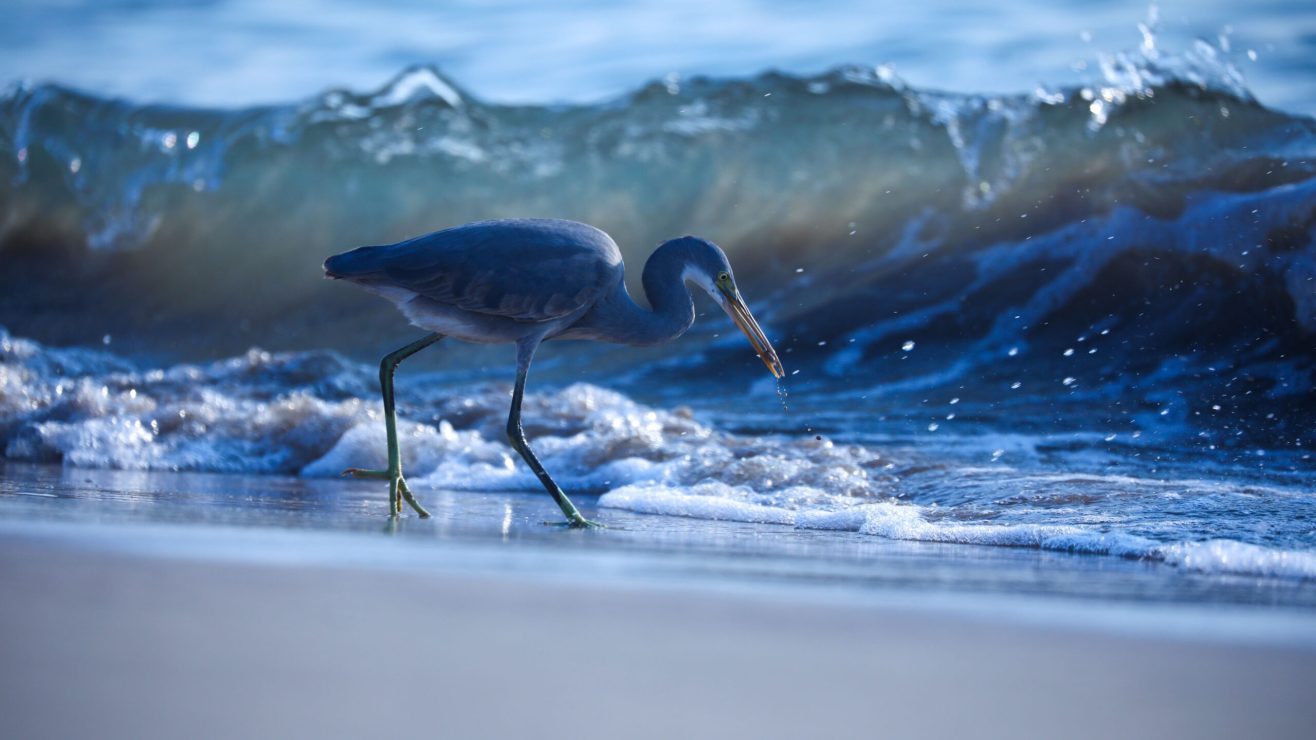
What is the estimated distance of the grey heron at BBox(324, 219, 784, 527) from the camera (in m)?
4.58

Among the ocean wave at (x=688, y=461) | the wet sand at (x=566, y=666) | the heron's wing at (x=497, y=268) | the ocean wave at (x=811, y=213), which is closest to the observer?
the wet sand at (x=566, y=666)

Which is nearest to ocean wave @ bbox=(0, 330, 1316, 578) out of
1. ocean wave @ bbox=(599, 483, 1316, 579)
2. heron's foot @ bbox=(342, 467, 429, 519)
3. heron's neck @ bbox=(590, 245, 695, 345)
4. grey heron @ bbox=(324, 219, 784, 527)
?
ocean wave @ bbox=(599, 483, 1316, 579)

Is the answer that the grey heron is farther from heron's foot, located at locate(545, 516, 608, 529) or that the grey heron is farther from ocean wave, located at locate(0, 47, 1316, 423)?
ocean wave, located at locate(0, 47, 1316, 423)

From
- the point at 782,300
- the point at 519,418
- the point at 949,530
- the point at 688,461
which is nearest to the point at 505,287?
the point at 519,418

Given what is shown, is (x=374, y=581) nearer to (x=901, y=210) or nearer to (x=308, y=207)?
(x=901, y=210)

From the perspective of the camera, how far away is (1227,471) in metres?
6.60

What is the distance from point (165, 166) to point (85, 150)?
1.00 m

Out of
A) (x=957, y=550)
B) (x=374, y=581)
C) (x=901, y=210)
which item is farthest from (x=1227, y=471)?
(x=901, y=210)

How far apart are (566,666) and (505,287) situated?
2.70 meters

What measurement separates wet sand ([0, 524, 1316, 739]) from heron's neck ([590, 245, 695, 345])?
2.27m

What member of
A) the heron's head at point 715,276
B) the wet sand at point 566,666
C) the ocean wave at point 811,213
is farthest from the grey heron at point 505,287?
the ocean wave at point 811,213

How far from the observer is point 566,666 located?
2.00 m

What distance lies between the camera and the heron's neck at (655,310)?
4.90 meters

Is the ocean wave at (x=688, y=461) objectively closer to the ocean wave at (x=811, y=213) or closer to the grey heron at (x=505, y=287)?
the grey heron at (x=505, y=287)
